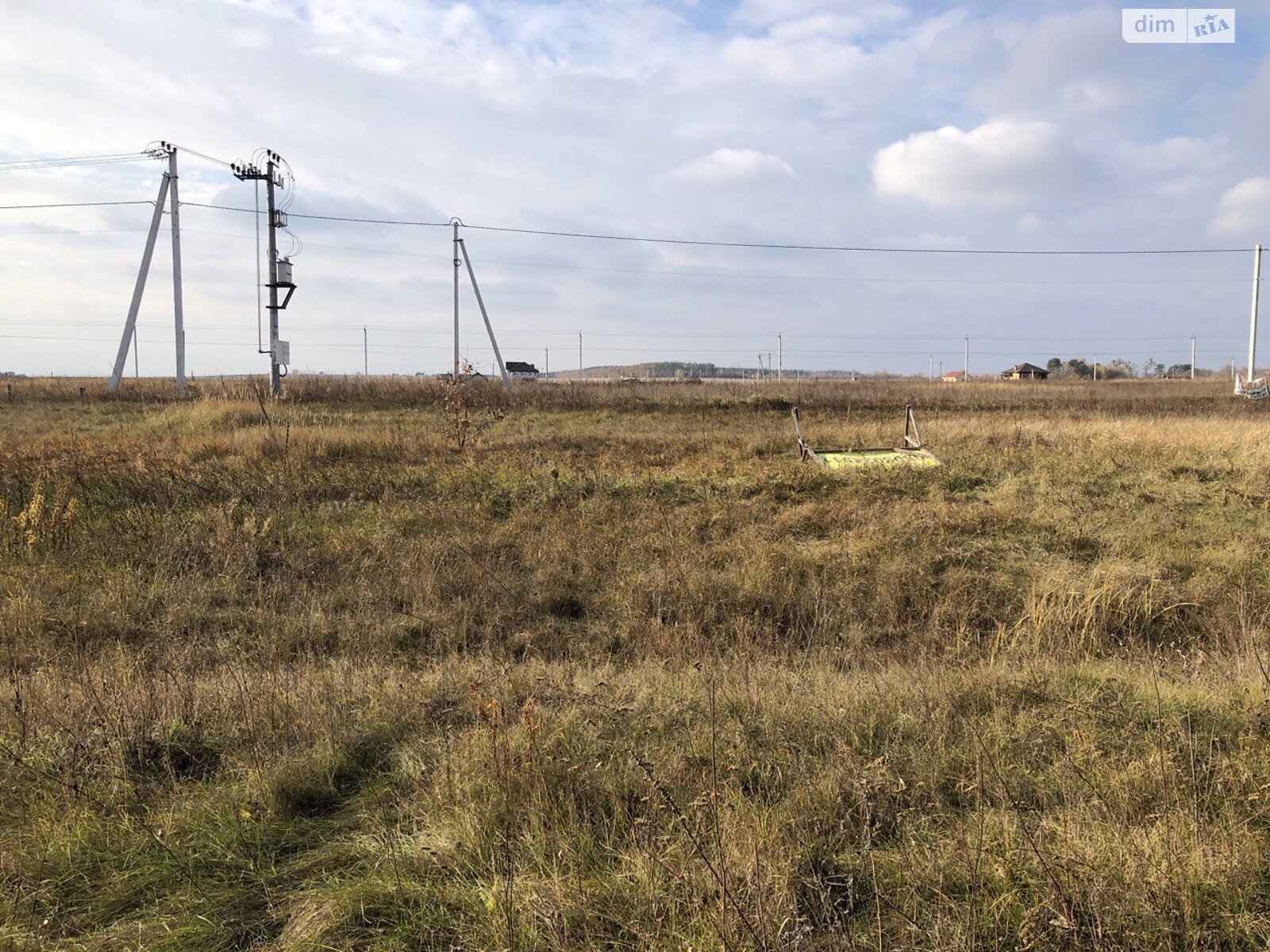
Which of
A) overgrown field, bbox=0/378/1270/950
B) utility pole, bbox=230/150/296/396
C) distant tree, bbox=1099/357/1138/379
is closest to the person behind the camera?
overgrown field, bbox=0/378/1270/950

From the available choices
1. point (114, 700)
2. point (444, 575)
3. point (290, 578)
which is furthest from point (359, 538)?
point (114, 700)

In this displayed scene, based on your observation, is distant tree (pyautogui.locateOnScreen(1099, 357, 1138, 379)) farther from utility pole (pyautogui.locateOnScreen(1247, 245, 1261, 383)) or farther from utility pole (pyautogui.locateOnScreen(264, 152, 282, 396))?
utility pole (pyautogui.locateOnScreen(264, 152, 282, 396))

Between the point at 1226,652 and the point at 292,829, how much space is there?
7.11 m

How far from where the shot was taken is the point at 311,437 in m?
14.0

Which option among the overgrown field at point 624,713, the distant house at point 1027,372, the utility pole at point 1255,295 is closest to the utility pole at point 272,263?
the overgrown field at point 624,713

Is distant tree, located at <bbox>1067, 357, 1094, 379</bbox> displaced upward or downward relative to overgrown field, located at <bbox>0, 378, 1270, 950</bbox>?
upward

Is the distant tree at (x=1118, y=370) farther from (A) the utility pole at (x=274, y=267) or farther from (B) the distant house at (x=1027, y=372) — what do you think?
(A) the utility pole at (x=274, y=267)

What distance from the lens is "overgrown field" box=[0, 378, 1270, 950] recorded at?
243 centimetres

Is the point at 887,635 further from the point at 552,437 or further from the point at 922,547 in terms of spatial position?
the point at 552,437

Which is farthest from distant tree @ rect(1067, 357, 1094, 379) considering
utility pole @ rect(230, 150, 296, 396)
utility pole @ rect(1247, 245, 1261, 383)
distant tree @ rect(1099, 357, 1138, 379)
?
utility pole @ rect(230, 150, 296, 396)

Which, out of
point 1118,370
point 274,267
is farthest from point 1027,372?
point 274,267

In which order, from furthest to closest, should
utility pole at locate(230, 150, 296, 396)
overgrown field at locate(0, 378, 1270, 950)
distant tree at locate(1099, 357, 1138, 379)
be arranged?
distant tree at locate(1099, 357, 1138, 379), utility pole at locate(230, 150, 296, 396), overgrown field at locate(0, 378, 1270, 950)

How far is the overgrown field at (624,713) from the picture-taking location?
2434 mm

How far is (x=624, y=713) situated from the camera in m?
3.91
